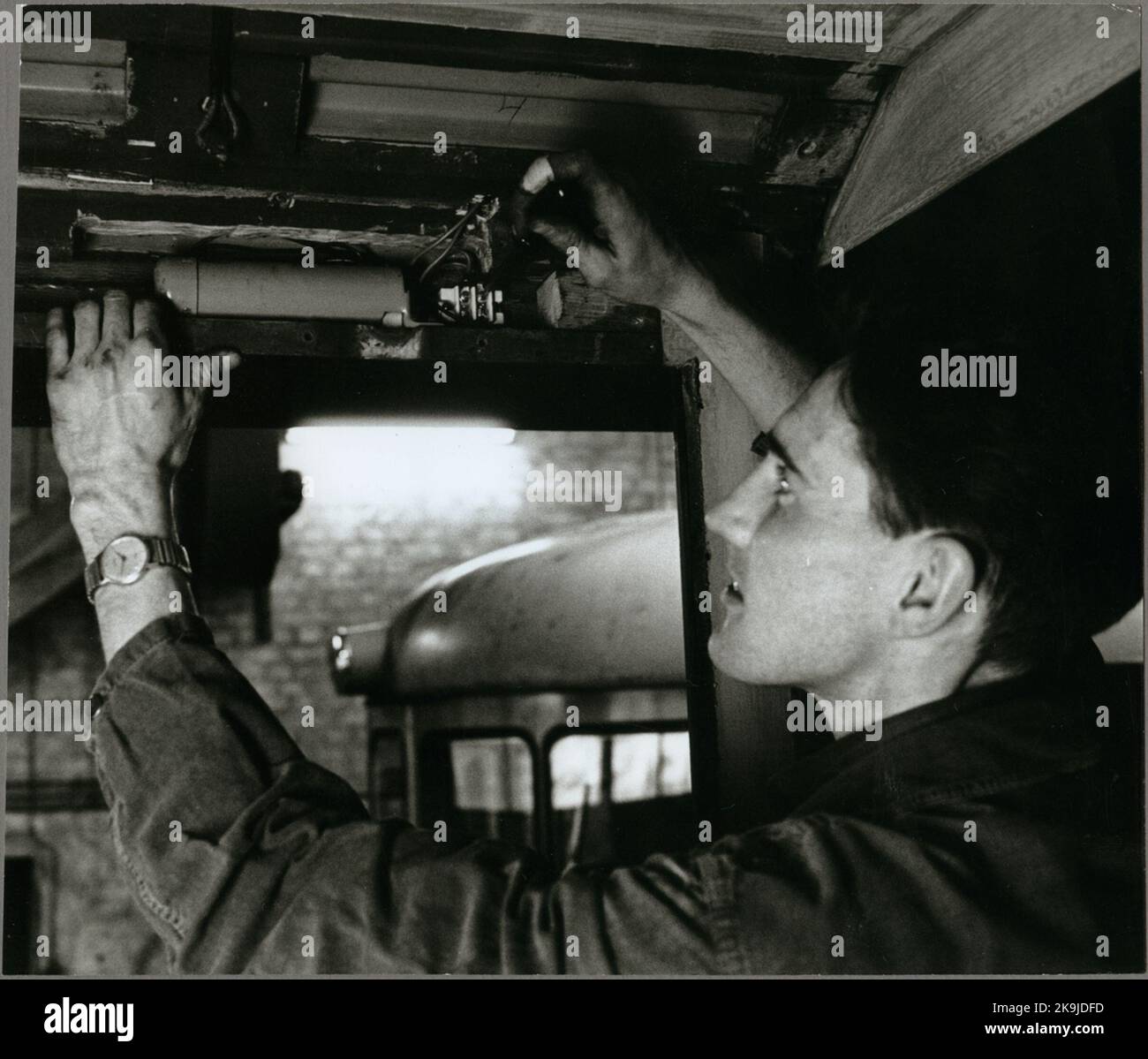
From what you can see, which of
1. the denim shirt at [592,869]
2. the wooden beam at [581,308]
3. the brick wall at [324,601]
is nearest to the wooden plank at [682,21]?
the wooden beam at [581,308]

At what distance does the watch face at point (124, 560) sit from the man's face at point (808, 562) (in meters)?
0.73

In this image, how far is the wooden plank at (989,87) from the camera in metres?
1.36

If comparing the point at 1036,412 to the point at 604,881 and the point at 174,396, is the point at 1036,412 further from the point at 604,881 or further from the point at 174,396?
the point at 174,396

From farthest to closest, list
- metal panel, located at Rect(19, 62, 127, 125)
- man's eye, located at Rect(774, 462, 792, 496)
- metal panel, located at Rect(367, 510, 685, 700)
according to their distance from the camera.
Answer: metal panel, located at Rect(367, 510, 685, 700), man's eye, located at Rect(774, 462, 792, 496), metal panel, located at Rect(19, 62, 127, 125)

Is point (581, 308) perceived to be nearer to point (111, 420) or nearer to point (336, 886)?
point (111, 420)

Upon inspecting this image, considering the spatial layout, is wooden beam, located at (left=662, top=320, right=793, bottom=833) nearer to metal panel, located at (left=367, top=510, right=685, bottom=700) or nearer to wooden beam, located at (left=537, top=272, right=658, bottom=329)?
wooden beam, located at (left=537, top=272, right=658, bottom=329)

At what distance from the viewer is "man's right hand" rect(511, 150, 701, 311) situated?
4.54 feet

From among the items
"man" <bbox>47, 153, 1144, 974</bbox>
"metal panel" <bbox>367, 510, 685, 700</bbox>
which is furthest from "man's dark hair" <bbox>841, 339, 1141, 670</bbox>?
"metal panel" <bbox>367, 510, 685, 700</bbox>

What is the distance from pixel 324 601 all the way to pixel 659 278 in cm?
368

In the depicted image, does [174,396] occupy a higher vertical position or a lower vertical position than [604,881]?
higher

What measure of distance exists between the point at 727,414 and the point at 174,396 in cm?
72
